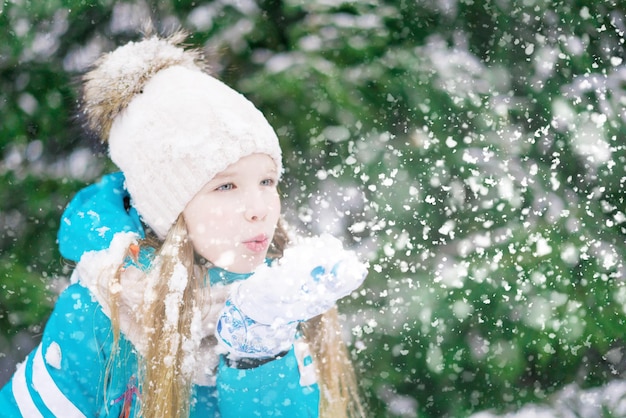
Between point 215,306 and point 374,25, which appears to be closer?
point 215,306

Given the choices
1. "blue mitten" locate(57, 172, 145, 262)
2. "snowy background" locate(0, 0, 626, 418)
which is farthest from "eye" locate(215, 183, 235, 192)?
"snowy background" locate(0, 0, 626, 418)

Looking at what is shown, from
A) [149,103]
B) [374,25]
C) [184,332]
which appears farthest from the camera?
[374,25]

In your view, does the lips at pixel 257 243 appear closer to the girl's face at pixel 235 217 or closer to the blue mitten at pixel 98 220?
the girl's face at pixel 235 217

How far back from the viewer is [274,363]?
1533 millimetres

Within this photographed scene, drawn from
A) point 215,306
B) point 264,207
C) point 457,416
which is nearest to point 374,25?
point 264,207

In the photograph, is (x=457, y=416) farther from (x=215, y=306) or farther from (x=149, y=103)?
(x=149, y=103)

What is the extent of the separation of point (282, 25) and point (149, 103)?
1027 millimetres

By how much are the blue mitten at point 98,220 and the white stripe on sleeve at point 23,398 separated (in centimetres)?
35

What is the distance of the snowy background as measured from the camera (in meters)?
2.63

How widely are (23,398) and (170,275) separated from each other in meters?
0.53

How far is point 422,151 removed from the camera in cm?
275

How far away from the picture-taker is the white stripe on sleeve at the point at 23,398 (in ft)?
5.79

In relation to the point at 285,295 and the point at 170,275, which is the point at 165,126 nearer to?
the point at 170,275

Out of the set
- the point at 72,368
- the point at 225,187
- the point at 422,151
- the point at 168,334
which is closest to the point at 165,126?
the point at 225,187
